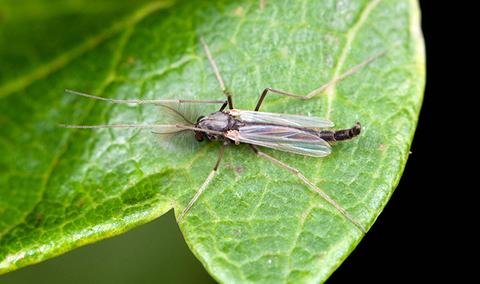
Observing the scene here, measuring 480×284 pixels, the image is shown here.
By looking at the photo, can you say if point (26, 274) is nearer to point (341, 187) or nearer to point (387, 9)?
point (341, 187)

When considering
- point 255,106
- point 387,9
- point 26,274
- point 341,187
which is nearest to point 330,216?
point 341,187

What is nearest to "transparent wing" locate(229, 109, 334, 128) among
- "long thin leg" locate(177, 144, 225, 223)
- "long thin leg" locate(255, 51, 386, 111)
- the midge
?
the midge

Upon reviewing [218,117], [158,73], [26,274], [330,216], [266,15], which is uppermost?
[266,15]

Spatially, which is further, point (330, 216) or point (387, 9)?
point (387, 9)

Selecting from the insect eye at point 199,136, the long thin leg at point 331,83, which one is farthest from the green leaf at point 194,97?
the insect eye at point 199,136

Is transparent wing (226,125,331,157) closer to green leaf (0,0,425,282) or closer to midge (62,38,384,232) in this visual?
midge (62,38,384,232)

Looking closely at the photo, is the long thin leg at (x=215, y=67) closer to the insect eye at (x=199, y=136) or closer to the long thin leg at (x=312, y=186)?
the insect eye at (x=199, y=136)
